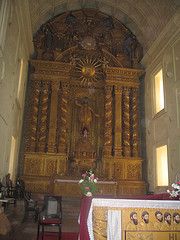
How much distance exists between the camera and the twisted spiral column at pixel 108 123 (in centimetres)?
1380

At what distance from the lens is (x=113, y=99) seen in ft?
48.5

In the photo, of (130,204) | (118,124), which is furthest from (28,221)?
(118,124)

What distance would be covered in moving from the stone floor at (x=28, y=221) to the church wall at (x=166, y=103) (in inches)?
162

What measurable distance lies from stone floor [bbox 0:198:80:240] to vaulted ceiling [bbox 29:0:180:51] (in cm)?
946

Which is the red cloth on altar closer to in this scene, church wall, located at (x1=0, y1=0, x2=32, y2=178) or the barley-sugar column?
church wall, located at (x1=0, y1=0, x2=32, y2=178)

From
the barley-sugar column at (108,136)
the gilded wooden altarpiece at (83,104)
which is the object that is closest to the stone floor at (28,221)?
the gilded wooden altarpiece at (83,104)

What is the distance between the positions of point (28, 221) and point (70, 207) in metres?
2.32

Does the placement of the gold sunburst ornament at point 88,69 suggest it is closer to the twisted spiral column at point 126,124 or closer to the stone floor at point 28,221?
the twisted spiral column at point 126,124

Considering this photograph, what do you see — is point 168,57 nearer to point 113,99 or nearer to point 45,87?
point 113,99

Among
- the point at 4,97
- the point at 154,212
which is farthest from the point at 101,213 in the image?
the point at 4,97

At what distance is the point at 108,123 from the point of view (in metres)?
14.1

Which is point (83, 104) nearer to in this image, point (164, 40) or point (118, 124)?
point (118, 124)

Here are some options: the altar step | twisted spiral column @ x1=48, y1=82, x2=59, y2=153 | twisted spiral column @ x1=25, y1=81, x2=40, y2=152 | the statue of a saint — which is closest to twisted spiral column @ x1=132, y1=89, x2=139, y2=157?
the statue of a saint

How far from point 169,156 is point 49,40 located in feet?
29.9
